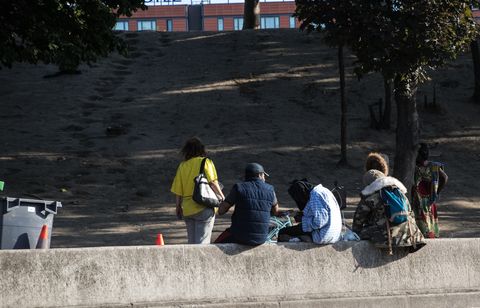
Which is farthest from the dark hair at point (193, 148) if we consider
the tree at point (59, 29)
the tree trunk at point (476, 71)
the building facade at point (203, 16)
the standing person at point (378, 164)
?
the building facade at point (203, 16)

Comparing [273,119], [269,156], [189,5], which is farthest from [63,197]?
[189,5]

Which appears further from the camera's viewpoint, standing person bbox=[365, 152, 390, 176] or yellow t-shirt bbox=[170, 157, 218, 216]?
yellow t-shirt bbox=[170, 157, 218, 216]

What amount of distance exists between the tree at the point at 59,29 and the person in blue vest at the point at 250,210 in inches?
365

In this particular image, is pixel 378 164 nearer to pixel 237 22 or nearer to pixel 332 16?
pixel 332 16

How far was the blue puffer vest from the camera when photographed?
9109 millimetres

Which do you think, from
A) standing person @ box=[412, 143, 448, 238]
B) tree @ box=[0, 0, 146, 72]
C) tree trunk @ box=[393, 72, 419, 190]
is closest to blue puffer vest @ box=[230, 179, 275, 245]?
standing person @ box=[412, 143, 448, 238]

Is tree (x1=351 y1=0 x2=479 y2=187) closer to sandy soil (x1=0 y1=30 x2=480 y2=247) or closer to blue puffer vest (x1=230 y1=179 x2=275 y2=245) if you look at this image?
sandy soil (x1=0 y1=30 x2=480 y2=247)

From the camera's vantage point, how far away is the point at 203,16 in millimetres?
98562

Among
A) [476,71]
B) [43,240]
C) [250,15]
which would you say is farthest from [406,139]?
[250,15]

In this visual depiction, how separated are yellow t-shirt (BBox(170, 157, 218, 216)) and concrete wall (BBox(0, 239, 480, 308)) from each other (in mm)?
1312

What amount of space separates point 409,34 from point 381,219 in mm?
6343

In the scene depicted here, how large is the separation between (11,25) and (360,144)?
10.9 meters

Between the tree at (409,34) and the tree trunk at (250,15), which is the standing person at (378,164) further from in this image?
the tree trunk at (250,15)

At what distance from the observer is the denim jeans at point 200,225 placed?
10203 millimetres
